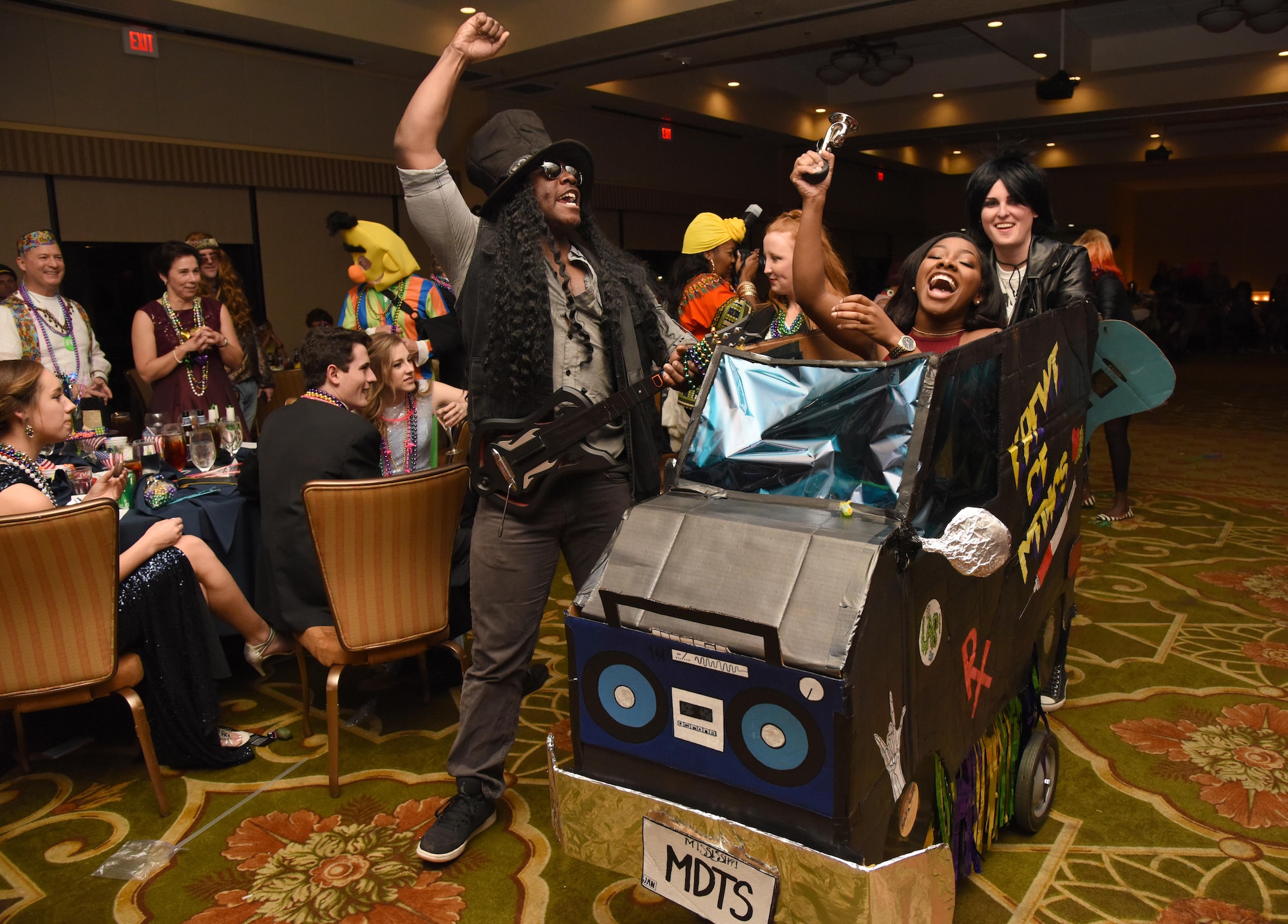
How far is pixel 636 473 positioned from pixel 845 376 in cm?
68

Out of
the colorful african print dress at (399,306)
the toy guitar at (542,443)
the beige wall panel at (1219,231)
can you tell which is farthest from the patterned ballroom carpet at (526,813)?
the beige wall panel at (1219,231)

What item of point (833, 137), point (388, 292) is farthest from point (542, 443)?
point (388, 292)

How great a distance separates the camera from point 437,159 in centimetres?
192

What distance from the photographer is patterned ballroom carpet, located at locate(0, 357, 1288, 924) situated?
1967 mm

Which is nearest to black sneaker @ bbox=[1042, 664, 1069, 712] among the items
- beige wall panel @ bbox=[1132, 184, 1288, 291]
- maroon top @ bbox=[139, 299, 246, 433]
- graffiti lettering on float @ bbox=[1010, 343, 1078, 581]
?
graffiti lettering on float @ bbox=[1010, 343, 1078, 581]

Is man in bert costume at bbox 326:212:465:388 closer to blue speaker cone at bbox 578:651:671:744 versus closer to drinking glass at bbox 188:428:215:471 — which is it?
drinking glass at bbox 188:428:215:471

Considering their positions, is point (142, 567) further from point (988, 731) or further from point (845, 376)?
point (988, 731)

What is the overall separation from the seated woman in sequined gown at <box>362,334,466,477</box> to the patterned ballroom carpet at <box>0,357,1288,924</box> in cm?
76

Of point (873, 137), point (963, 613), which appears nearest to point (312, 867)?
point (963, 613)

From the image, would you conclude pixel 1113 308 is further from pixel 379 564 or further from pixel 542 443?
pixel 379 564

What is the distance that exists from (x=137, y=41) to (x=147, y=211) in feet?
3.93

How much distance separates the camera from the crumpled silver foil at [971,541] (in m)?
1.33

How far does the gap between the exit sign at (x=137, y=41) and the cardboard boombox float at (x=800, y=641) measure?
650 centimetres

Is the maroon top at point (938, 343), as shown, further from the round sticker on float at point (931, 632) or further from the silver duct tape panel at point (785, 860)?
the silver duct tape panel at point (785, 860)
